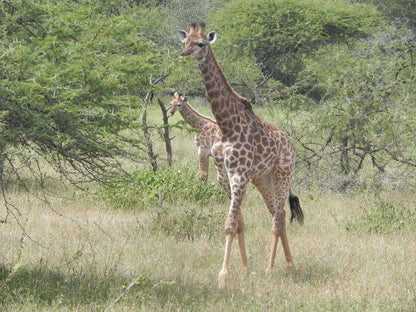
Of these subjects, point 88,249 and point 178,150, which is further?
point 178,150

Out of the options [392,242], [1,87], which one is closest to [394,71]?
[392,242]

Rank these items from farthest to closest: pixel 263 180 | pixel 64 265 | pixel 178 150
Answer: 1. pixel 178 150
2. pixel 263 180
3. pixel 64 265

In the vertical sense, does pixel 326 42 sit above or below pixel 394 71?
above

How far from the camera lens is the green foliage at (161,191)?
10008 mm

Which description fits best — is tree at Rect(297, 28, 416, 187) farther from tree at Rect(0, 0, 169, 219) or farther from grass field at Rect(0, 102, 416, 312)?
tree at Rect(0, 0, 169, 219)

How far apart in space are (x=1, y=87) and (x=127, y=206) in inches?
213

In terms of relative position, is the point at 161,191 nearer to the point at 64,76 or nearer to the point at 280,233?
the point at 280,233

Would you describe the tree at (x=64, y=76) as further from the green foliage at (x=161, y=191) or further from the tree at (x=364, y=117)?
the tree at (x=364, y=117)

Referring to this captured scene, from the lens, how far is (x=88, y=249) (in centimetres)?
761

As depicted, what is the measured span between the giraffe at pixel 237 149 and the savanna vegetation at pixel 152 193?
264 millimetres

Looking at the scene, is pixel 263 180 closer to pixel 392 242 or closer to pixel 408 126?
pixel 392 242

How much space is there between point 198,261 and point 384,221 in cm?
294

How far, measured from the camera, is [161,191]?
10.1 m

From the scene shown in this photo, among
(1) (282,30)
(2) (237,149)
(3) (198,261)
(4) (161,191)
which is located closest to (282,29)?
(1) (282,30)
